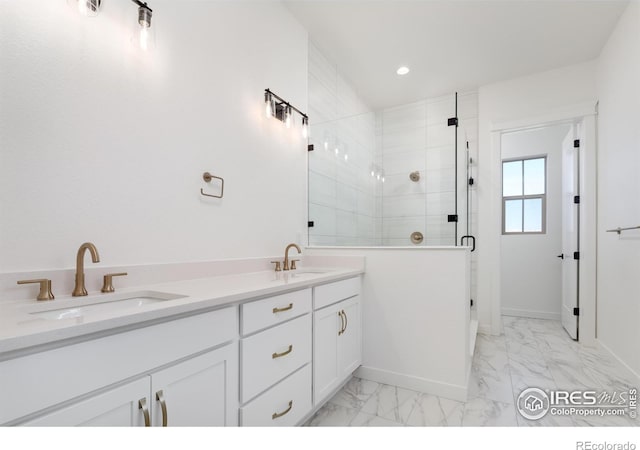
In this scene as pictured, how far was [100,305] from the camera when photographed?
3.86 feet

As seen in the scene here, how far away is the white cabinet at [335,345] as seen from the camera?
5.67 feet

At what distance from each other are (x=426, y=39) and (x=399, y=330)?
257 cm

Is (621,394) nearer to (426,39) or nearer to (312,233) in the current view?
(312,233)

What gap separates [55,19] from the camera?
1.17 meters

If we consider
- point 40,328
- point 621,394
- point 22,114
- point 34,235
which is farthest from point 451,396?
point 22,114

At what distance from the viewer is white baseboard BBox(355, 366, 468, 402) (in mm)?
1999

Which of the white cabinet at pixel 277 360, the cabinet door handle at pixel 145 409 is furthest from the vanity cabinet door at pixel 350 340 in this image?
the cabinet door handle at pixel 145 409

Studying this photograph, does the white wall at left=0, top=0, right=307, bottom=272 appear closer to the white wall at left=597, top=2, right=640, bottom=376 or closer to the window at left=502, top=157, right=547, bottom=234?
the white wall at left=597, top=2, right=640, bottom=376

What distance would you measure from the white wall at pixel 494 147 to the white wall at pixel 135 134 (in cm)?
255

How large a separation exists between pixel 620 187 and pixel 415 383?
2318 mm

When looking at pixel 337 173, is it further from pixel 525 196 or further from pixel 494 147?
pixel 525 196

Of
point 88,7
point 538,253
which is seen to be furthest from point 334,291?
point 538,253

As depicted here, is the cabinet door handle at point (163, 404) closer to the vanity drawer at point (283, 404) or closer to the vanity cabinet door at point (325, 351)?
the vanity drawer at point (283, 404)

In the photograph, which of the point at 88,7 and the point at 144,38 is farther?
the point at 144,38
